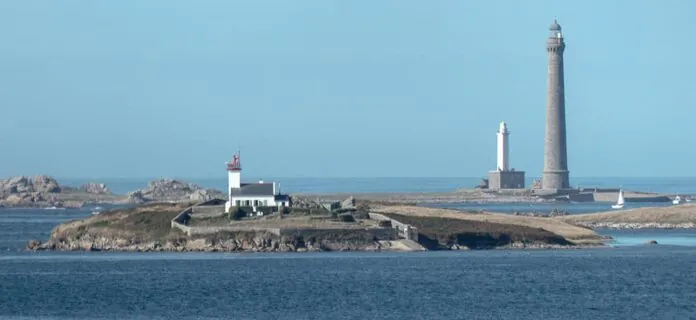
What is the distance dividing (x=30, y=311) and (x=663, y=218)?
185ft

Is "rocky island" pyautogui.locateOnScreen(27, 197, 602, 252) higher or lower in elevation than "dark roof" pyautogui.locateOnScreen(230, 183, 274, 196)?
lower

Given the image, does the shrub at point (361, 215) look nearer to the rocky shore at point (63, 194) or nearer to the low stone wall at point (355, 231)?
the low stone wall at point (355, 231)

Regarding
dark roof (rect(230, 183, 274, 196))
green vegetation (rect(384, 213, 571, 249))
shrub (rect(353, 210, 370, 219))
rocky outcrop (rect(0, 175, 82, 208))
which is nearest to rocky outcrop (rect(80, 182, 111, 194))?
rocky outcrop (rect(0, 175, 82, 208))

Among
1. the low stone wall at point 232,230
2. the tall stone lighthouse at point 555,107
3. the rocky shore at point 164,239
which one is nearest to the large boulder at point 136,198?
the tall stone lighthouse at point 555,107

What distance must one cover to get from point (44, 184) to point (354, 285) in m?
120

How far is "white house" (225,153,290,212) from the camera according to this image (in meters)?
70.4

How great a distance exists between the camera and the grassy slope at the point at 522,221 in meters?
74.9

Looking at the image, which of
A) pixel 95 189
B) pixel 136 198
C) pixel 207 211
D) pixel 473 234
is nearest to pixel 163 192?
pixel 136 198

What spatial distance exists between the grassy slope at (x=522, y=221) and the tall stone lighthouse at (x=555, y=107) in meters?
37.9

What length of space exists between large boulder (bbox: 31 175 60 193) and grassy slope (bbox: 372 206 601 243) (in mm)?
87518

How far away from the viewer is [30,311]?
144 ft

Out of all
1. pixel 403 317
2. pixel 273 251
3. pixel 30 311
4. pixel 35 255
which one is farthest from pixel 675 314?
pixel 35 255

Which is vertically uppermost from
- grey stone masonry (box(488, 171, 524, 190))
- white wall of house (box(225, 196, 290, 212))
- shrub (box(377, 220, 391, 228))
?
grey stone masonry (box(488, 171, 524, 190))

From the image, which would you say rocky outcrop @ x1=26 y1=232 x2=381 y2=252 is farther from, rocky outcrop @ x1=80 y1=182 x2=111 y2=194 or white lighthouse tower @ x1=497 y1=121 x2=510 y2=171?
rocky outcrop @ x1=80 y1=182 x2=111 y2=194
